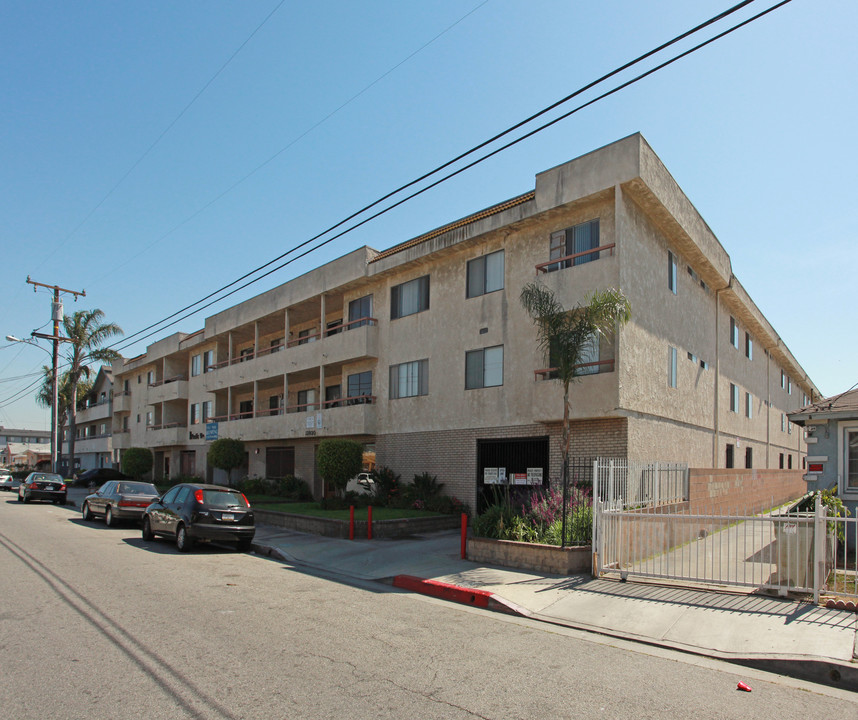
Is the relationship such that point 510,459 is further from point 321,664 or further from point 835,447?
point 321,664

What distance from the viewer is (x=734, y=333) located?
2630 centimetres

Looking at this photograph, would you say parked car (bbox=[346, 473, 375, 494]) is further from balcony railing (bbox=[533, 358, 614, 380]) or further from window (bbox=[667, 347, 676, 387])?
window (bbox=[667, 347, 676, 387])

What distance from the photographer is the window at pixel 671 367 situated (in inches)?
725

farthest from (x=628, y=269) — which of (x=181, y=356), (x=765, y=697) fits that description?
(x=181, y=356)

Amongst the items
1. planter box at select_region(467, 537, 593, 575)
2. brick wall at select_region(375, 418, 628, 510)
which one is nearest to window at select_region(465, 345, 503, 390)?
brick wall at select_region(375, 418, 628, 510)

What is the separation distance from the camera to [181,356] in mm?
41688

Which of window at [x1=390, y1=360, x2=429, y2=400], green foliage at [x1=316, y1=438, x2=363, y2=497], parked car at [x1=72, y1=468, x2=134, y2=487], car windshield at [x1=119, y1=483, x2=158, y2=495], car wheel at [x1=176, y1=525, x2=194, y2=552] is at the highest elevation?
window at [x1=390, y1=360, x2=429, y2=400]

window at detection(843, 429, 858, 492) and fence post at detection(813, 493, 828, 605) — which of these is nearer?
fence post at detection(813, 493, 828, 605)

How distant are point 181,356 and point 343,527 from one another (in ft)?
95.7

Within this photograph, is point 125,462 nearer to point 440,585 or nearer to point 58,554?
point 58,554

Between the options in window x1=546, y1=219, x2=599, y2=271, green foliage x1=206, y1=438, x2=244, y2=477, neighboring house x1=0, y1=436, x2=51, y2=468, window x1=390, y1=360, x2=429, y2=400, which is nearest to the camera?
window x1=546, y1=219, x2=599, y2=271

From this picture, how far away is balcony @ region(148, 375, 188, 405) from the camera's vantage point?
38.9 meters

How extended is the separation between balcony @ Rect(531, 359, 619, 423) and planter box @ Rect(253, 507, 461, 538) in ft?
13.3

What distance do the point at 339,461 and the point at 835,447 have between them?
13.6 metres
